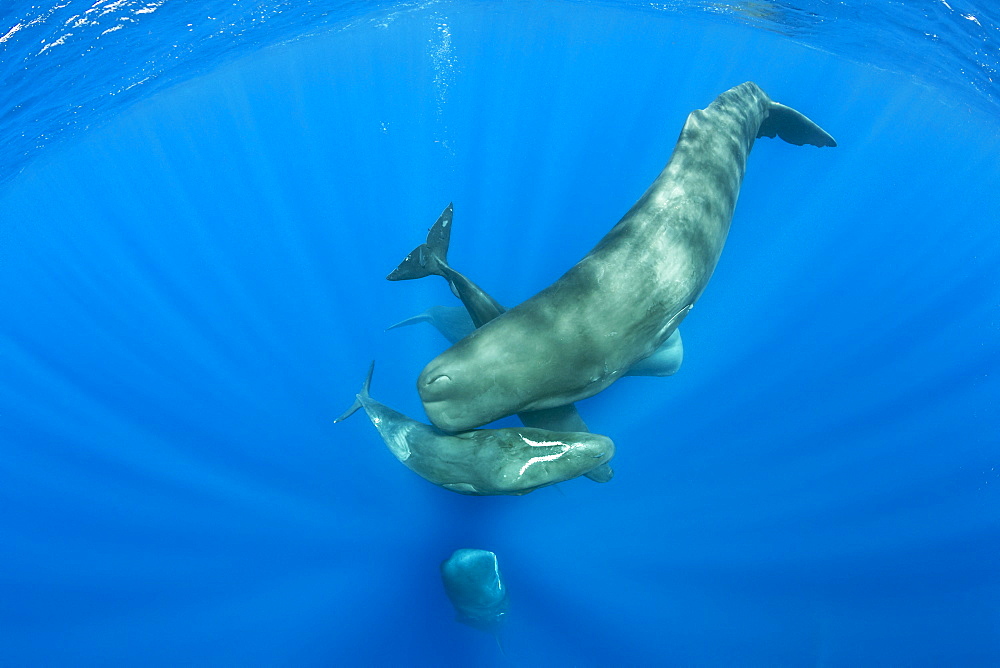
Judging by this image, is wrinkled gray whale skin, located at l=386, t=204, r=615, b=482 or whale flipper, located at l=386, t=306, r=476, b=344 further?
whale flipper, located at l=386, t=306, r=476, b=344

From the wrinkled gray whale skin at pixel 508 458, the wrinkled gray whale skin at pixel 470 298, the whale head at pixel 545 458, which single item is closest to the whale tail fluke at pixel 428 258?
the wrinkled gray whale skin at pixel 470 298

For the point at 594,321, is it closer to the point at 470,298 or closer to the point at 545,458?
the point at 545,458

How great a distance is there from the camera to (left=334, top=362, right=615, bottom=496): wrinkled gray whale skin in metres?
4.07

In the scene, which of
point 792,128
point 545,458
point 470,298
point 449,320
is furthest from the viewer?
point 792,128

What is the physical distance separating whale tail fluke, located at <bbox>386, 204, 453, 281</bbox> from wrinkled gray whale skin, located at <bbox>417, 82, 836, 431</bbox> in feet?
7.42

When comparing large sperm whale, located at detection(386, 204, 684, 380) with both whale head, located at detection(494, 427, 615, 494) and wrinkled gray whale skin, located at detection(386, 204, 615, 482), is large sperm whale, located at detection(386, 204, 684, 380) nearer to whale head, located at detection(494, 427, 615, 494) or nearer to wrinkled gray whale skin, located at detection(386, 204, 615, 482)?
wrinkled gray whale skin, located at detection(386, 204, 615, 482)

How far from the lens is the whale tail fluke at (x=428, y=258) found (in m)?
6.47

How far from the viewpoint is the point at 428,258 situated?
21.3 ft

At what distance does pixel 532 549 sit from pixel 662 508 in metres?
1.62

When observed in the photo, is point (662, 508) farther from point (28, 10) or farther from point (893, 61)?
point (28, 10)

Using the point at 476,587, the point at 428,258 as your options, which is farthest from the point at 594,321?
the point at 476,587

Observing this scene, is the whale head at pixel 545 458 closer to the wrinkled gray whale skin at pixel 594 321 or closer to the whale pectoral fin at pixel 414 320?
the wrinkled gray whale skin at pixel 594 321

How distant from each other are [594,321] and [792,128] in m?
5.16

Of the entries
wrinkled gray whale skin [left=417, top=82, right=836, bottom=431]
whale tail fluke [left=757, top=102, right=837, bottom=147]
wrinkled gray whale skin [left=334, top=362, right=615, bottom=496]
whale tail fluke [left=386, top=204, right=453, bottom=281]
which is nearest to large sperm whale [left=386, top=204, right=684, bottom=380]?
whale tail fluke [left=386, top=204, right=453, bottom=281]
